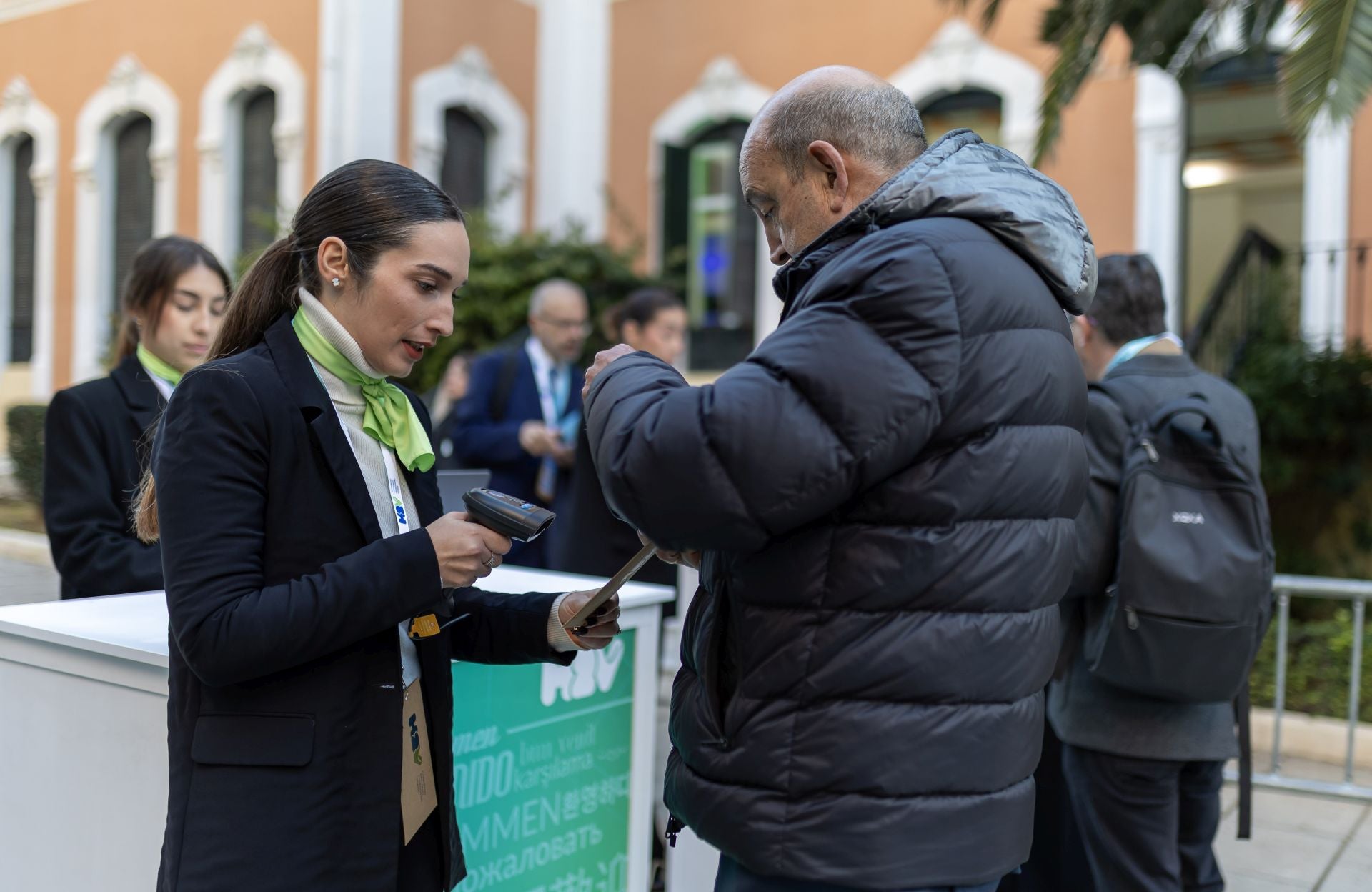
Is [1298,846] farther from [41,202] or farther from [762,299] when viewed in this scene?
[41,202]

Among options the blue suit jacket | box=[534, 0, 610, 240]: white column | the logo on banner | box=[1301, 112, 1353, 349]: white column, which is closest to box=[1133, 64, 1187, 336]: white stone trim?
box=[1301, 112, 1353, 349]: white column

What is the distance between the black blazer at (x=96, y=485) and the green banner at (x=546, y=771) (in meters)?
1.03

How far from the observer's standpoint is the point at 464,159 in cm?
1453

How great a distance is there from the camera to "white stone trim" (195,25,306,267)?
546 inches

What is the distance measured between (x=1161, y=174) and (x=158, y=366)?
9.14m

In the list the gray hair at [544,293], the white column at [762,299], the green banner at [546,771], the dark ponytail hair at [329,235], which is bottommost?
the green banner at [546,771]

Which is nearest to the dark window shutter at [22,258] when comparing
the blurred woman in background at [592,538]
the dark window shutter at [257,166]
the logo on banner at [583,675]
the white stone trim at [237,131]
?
the white stone trim at [237,131]

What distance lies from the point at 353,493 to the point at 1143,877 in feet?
7.36

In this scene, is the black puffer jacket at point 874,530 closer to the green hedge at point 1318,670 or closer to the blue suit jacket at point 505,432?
the blue suit jacket at point 505,432

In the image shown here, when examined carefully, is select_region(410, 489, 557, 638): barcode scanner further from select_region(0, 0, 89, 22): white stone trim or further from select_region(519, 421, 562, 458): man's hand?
select_region(0, 0, 89, 22): white stone trim

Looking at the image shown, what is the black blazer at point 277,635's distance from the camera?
180 cm

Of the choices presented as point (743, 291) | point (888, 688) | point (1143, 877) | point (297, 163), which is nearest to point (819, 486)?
point (888, 688)

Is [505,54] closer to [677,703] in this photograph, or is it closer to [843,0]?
[843,0]

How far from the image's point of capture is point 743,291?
13.2m
